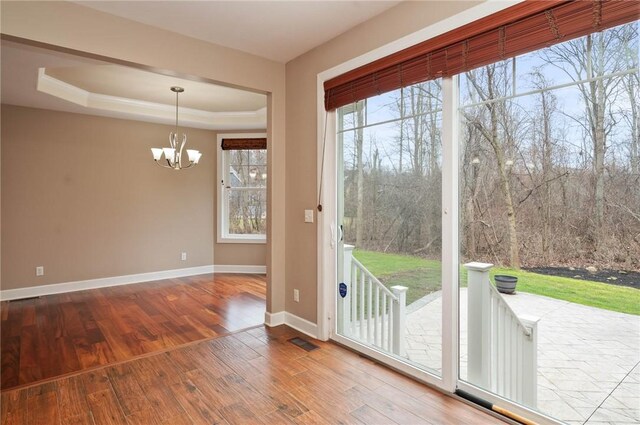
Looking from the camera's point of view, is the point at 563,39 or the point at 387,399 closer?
the point at 563,39

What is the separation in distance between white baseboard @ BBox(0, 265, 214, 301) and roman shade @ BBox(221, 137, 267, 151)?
2.16m

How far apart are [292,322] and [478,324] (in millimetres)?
1835

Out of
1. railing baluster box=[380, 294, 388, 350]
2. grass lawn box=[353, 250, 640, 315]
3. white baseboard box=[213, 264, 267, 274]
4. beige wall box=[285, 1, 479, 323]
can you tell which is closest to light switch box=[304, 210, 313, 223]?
beige wall box=[285, 1, 479, 323]

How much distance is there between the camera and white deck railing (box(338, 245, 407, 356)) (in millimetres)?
2559

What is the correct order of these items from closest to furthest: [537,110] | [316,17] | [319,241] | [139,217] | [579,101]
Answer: [579,101] < [537,110] < [316,17] < [319,241] < [139,217]

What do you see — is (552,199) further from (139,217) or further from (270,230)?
(139,217)

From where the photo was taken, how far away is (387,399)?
2064 mm

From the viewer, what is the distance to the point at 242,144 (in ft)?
18.9

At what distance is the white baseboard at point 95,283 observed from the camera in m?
4.27

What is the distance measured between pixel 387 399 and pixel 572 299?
121 cm

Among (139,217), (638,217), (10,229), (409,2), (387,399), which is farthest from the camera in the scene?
(139,217)

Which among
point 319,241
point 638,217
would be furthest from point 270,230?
point 638,217

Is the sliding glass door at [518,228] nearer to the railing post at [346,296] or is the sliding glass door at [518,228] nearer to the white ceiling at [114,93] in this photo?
the railing post at [346,296]

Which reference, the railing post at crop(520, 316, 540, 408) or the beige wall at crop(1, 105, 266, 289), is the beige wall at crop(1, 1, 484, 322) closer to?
the railing post at crop(520, 316, 540, 408)
